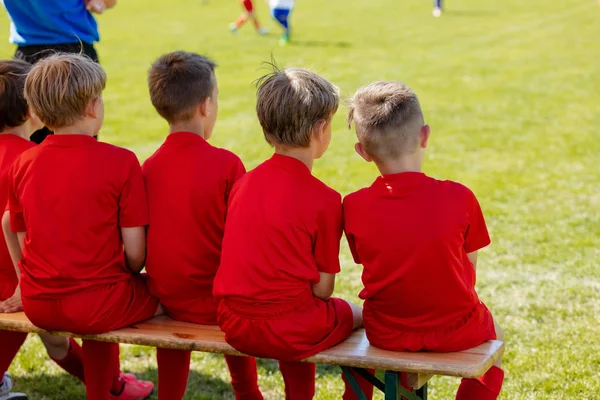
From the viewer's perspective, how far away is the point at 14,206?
3.47 m

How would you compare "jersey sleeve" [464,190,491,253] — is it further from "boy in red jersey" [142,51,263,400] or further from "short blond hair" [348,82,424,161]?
"boy in red jersey" [142,51,263,400]

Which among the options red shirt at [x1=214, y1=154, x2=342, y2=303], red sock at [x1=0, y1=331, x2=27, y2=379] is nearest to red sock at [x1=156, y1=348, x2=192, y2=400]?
red shirt at [x1=214, y1=154, x2=342, y2=303]

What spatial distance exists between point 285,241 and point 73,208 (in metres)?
0.85

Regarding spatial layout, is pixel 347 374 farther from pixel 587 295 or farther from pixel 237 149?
pixel 237 149

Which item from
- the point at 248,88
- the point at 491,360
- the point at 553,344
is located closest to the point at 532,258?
the point at 553,344

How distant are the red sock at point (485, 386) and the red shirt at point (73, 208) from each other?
4.63 ft

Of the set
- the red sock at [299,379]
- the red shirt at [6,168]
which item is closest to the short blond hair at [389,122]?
the red sock at [299,379]

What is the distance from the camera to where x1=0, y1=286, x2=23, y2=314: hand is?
12.0ft

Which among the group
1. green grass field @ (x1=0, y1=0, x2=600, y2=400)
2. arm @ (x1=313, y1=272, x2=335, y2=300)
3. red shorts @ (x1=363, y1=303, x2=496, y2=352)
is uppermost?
arm @ (x1=313, y1=272, x2=335, y2=300)

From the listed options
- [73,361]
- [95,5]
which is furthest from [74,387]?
[95,5]

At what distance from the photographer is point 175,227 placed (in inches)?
134

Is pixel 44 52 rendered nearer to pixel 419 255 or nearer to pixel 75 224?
pixel 75 224

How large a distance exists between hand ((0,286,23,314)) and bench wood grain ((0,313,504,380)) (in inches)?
4.0

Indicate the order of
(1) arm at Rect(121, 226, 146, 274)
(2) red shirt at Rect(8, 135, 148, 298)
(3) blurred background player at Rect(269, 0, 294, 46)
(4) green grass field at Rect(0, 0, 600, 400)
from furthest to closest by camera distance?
(3) blurred background player at Rect(269, 0, 294, 46)
(4) green grass field at Rect(0, 0, 600, 400)
(1) arm at Rect(121, 226, 146, 274)
(2) red shirt at Rect(8, 135, 148, 298)
